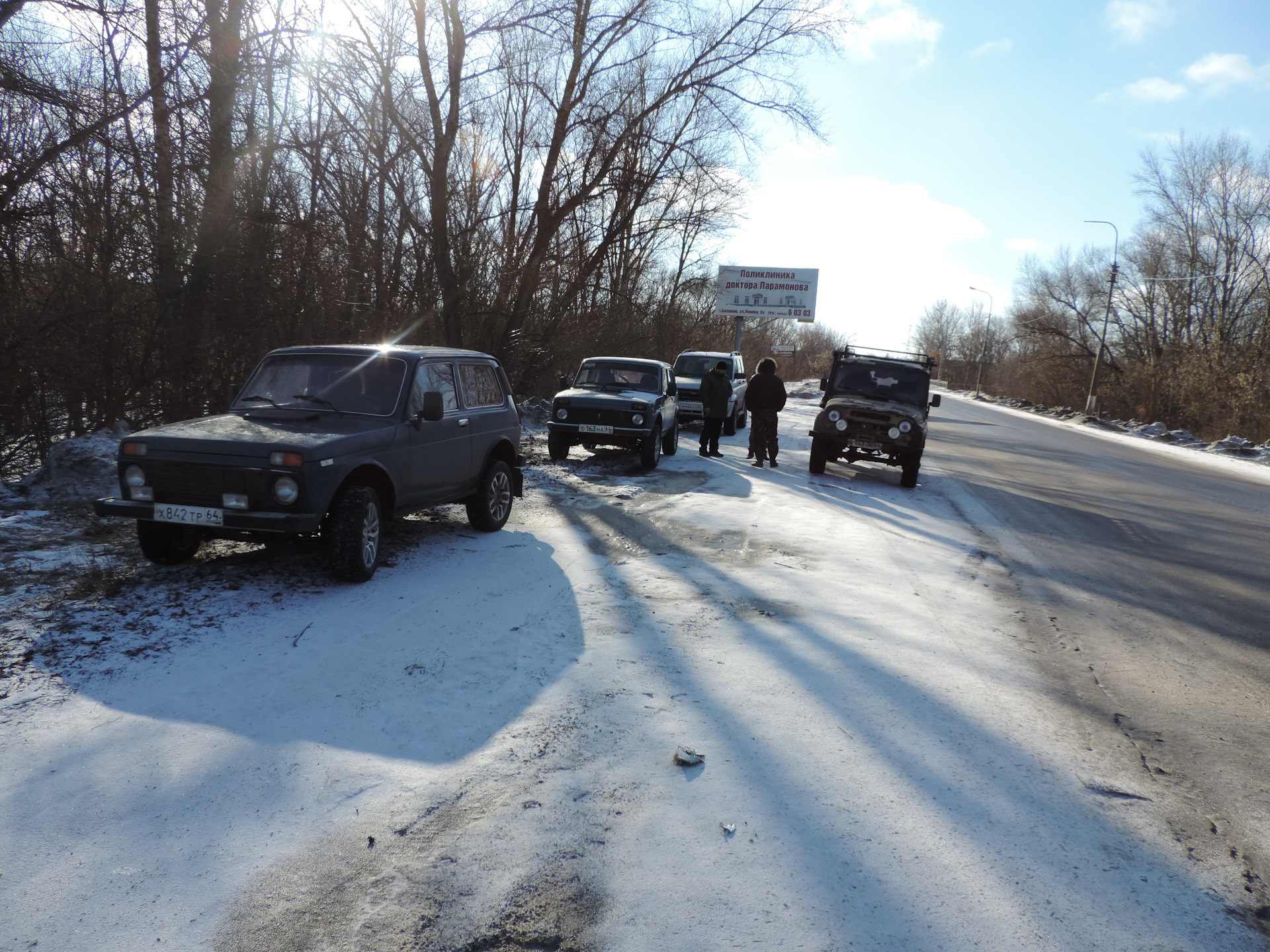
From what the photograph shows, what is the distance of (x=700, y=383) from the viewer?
1959 centimetres

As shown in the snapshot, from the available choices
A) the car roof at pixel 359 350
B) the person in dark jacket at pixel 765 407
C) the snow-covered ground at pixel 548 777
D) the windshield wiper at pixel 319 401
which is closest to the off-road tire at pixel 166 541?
the snow-covered ground at pixel 548 777

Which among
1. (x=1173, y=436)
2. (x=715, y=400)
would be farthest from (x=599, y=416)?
(x=1173, y=436)

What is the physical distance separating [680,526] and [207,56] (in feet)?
30.8

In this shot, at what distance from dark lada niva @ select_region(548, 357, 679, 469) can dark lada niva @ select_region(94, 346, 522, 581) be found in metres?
4.73

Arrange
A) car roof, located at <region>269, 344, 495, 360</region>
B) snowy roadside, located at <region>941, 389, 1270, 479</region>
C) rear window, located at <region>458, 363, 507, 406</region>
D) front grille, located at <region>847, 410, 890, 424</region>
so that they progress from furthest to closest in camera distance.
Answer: snowy roadside, located at <region>941, 389, 1270, 479</region> < front grille, located at <region>847, 410, 890, 424</region> < rear window, located at <region>458, 363, 507, 406</region> < car roof, located at <region>269, 344, 495, 360</region>

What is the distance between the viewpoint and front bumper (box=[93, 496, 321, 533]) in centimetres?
512

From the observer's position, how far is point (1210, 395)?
93.5 ft

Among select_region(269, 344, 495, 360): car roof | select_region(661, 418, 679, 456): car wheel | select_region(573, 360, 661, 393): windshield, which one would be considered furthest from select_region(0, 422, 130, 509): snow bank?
select_region(661, 418, 679, 456): car wheel

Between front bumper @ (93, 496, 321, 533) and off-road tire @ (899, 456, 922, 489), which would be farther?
off-road tire @ (899, 456, 922, 489)

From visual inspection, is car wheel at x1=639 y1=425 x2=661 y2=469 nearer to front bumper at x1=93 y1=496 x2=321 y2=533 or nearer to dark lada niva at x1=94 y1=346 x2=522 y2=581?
dark lada niva at x1=94 y1=346 x2=522 y2=581

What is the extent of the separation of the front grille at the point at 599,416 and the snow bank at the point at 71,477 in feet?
21.0

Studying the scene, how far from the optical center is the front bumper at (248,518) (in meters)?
5.12

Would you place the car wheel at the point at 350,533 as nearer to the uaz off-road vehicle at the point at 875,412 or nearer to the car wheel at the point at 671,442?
the uaz off-road vehicle at the point at 875,412

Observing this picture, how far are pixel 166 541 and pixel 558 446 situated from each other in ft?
24.9
